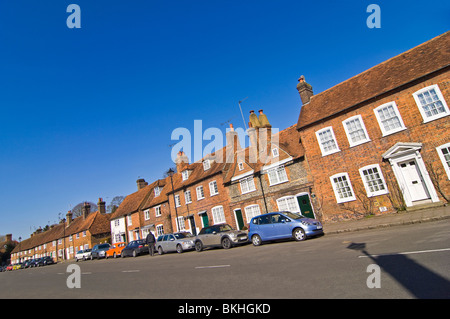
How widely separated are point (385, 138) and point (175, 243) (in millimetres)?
17195

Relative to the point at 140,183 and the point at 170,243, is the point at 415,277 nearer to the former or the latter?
the point at 170,243

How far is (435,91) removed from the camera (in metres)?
15.1

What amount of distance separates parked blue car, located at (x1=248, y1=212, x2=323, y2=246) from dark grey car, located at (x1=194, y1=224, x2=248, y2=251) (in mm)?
1427

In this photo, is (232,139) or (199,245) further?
(232,139)

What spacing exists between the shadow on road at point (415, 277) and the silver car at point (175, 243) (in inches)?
622

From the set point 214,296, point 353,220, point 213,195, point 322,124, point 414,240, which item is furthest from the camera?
point 213,195

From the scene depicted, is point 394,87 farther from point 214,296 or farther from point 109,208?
point 109,208

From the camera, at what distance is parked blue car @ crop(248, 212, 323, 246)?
1392cm

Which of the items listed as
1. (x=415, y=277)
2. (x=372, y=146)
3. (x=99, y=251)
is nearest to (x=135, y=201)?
(x=99, y=251)

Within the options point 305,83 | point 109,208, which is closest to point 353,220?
point 305,83

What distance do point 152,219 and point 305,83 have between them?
87.9 ft

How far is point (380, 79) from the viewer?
1803 cm

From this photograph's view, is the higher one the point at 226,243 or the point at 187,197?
the point at 187,197

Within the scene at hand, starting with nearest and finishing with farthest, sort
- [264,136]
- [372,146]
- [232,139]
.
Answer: [372,146] → [264,136] → [232,139]
